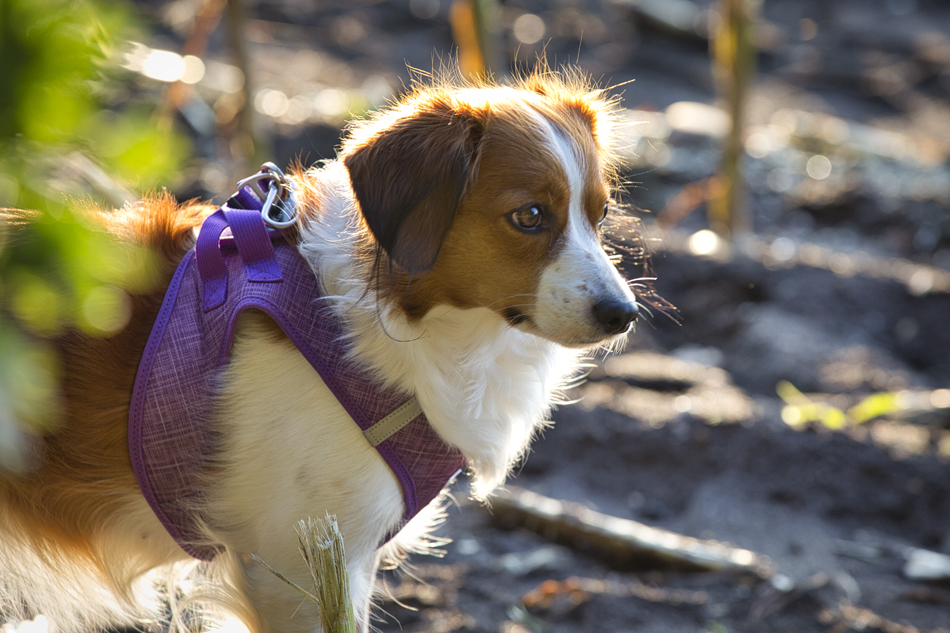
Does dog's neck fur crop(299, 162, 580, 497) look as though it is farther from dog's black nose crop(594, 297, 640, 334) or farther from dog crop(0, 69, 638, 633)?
dog's black nose crop(594, 297, 640, 334)

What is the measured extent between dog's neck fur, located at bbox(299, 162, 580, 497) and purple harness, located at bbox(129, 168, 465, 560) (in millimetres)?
46

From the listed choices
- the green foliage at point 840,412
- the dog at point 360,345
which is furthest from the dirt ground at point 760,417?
the dog at point 360,345

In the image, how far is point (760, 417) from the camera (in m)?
3.78

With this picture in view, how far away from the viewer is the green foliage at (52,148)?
57 centimetres

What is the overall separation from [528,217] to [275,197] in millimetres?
665

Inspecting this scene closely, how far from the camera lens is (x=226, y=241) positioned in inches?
72.4

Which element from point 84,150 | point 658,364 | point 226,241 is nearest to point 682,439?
point 658,364

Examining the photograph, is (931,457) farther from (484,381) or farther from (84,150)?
(84,150)

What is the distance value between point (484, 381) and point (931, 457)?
271 centimetres

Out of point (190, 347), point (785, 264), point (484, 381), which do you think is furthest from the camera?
point (785, 264)

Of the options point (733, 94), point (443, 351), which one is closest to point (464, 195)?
point (443, 351)

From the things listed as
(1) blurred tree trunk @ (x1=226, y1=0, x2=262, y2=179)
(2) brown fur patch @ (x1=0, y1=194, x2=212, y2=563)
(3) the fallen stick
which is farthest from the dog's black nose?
(1) blurred tree trunk @ (x1=226, y1=0, x2=262, y2=179)

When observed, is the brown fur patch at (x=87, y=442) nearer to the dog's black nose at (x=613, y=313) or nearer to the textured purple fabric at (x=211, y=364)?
the textured purple fabric at (x=211, y=364)

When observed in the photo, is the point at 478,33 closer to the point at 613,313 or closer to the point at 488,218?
the point at 488,218
